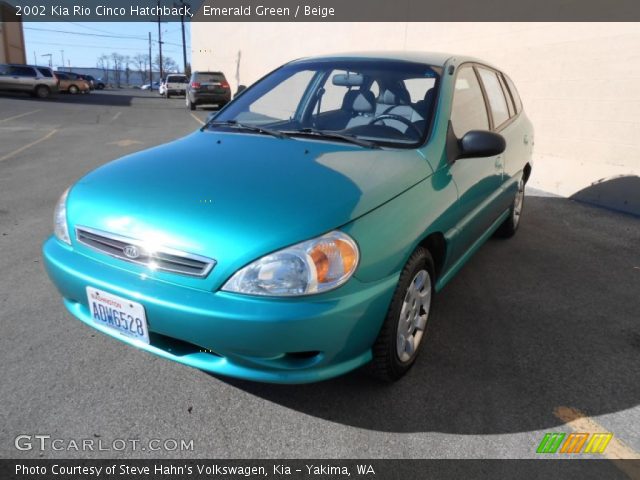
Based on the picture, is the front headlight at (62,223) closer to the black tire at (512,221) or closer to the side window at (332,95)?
the side window at (332,95)

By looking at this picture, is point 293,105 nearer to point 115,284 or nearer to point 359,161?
point 359,161

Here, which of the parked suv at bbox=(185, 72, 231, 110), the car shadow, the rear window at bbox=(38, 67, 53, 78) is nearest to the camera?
the car shadow

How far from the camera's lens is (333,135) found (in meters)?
2.79

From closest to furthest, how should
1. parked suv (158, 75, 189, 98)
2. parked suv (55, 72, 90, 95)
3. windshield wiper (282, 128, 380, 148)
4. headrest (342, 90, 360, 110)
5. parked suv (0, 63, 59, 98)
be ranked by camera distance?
windshield wiper (282, 128, 380, 148) < headrest (342, 90, 360, 110) < parked suv (0, 63, 59, 98) < parked suv (158, 75, 189, 98) < parked suv (55, 72, 90, 95)

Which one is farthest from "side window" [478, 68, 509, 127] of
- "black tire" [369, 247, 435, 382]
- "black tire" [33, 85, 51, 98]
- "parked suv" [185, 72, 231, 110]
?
"black tire" [33, 85, 51, 98]

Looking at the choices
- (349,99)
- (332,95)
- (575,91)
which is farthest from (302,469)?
(575,91)

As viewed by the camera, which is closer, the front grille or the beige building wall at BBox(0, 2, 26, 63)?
the front grille

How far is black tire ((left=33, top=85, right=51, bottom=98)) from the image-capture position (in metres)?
24.8

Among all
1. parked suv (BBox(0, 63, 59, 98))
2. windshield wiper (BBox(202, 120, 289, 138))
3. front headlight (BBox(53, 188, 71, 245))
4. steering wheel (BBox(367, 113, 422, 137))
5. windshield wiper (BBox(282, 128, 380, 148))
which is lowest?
parked suv (BBox(0, 63, 59, 98))

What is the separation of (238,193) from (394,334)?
0.93m

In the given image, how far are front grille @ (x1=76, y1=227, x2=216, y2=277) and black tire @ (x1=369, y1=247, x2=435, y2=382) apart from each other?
2.68 feet

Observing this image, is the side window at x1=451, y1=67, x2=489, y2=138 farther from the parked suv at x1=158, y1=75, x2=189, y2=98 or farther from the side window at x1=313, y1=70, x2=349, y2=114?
the parked suv at x1=158, y1=75, x2=189, y2=98

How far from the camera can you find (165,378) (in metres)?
2.45

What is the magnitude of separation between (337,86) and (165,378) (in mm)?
2181
